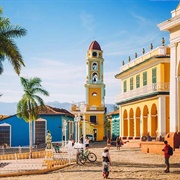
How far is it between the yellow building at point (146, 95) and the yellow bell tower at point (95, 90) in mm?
14770

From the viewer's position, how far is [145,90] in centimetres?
3456

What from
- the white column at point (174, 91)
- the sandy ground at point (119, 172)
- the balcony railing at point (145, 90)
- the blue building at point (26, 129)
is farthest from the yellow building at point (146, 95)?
the sandy ground at point (119, 172)

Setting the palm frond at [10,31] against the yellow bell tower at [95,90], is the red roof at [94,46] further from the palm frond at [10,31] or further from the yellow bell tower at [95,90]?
the palm frond at [10,31]

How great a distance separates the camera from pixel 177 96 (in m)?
26.0

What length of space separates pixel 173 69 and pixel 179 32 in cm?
218

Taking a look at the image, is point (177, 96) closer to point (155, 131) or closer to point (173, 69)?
point (173, 69)

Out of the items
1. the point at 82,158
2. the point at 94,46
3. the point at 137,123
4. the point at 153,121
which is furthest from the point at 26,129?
the point at 82,158

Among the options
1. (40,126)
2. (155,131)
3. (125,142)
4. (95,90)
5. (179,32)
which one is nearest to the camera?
(179,32)

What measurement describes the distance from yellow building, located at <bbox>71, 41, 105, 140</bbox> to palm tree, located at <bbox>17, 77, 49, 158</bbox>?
2678cm

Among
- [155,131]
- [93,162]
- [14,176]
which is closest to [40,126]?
[155,131]

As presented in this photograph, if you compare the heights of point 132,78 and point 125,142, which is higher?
point 132,78

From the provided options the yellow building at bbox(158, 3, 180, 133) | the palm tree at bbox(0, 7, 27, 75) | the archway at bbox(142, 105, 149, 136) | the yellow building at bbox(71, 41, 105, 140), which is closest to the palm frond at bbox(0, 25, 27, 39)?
the palm tree at bbox(0, 7, 27, 75)

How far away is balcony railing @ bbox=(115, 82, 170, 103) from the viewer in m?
31.9

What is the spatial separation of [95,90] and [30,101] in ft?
92.4
